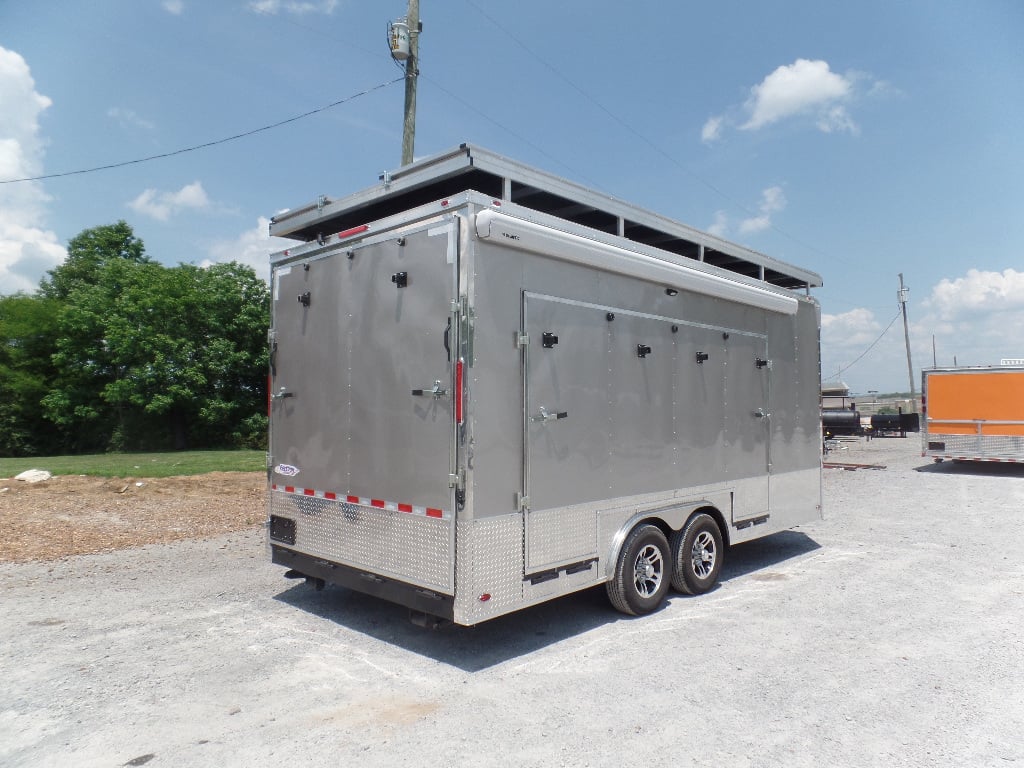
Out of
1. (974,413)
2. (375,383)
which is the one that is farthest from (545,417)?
(974,413)

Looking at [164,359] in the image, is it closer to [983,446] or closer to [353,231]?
[353,231]

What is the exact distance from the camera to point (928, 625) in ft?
17.1

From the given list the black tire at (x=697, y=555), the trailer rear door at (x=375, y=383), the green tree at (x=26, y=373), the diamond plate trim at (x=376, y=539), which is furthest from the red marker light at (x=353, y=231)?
the green tree at (x=26, y=373)

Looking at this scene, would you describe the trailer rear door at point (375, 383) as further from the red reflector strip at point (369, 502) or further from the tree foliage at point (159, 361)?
the tree foliage at point (159, 361)

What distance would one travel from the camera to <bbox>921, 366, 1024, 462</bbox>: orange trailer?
609 inches

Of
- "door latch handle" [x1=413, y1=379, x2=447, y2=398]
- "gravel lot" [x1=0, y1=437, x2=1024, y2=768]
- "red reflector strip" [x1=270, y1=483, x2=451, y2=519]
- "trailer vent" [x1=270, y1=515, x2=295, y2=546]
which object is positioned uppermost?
"door latch handle" [x1=413, y1=379, x2=447, y2=398]

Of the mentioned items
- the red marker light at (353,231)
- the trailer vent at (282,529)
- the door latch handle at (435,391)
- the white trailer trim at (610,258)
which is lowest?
the trailer vent at (282,529)

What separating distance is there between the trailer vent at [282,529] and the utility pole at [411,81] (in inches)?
250

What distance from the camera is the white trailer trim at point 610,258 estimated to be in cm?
429

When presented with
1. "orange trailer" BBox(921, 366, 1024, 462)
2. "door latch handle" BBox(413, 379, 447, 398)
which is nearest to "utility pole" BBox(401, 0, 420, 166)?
"door latch handle" BBox(413, 379, 447, 398)

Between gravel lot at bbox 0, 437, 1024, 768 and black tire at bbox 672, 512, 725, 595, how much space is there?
0.16m

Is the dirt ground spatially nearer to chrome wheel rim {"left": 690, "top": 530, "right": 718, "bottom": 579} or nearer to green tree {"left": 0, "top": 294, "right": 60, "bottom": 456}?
chrome wheel rim {"left": 690, "top": 530, "right": 718, "bottom": 579}

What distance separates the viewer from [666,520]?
220 inches

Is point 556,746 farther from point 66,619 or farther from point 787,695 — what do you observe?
point 66,619
